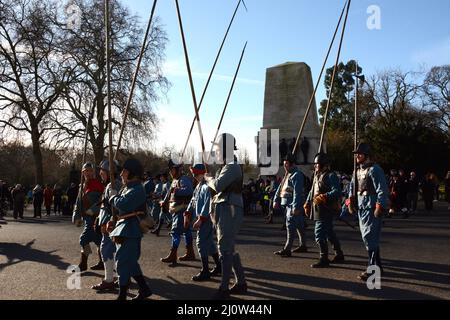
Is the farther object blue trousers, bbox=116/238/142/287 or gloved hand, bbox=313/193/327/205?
gloved hand, bbox=313/193/327/205

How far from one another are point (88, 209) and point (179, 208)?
1774 mm

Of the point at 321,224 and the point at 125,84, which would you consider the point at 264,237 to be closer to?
the point at 321,224

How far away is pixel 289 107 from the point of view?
28219 millimetres

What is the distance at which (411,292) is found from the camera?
6164 mm

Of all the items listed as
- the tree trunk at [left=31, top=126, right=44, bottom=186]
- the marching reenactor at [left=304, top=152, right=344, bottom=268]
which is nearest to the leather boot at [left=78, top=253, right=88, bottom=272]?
the marching reenactor at [left=304, top=152, right=344, bottom=268]

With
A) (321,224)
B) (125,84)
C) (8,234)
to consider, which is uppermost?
(125,84)

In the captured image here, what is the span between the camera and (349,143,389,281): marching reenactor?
22.7ft

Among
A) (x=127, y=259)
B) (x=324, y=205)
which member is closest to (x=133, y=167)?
(x=127, y=259)

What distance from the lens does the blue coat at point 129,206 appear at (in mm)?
5652

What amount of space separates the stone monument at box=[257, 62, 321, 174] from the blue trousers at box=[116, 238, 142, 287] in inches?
868

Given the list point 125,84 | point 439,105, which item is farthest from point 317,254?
point 439,105

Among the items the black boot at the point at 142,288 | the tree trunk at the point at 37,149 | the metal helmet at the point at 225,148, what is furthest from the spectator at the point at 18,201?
the black boot at the point at 142,288

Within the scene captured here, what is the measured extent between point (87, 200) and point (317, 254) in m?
4.47

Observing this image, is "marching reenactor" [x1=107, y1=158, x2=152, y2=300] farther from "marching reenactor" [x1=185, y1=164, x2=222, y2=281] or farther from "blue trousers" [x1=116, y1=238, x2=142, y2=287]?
"marching reenactor" [x1=185, y1=164, x2=222, y2=281]
